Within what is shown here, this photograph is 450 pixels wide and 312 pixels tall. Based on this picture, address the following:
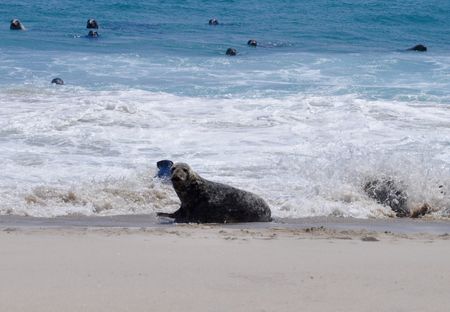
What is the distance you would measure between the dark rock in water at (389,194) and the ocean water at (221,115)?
0.13m

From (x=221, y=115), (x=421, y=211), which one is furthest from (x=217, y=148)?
(x=421, y=211)

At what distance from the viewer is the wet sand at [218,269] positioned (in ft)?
17.4

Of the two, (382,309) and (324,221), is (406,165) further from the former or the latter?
(382,309)

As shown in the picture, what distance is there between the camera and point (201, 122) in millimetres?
15758

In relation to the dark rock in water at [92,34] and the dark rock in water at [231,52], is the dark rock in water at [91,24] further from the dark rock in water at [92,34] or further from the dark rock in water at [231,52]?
the dark rock in water at [231,52]

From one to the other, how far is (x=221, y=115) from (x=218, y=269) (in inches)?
418

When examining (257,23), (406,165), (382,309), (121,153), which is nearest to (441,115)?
(406,165)

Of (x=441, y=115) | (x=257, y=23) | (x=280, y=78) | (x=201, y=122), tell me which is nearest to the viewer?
(x=201, y=122)

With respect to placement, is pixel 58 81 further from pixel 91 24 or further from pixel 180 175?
pixel 91 24

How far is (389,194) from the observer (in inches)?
418

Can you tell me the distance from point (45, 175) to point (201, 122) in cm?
513

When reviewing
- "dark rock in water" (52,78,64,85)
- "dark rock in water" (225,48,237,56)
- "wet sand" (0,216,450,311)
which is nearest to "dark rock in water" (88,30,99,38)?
"dark rock in water" (225,48,237,56)

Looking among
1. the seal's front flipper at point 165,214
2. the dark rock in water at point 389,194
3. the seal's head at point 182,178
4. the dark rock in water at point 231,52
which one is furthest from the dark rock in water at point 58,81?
the seal's head at point 182,178

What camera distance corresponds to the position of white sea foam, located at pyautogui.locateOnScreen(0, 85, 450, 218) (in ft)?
33.5
